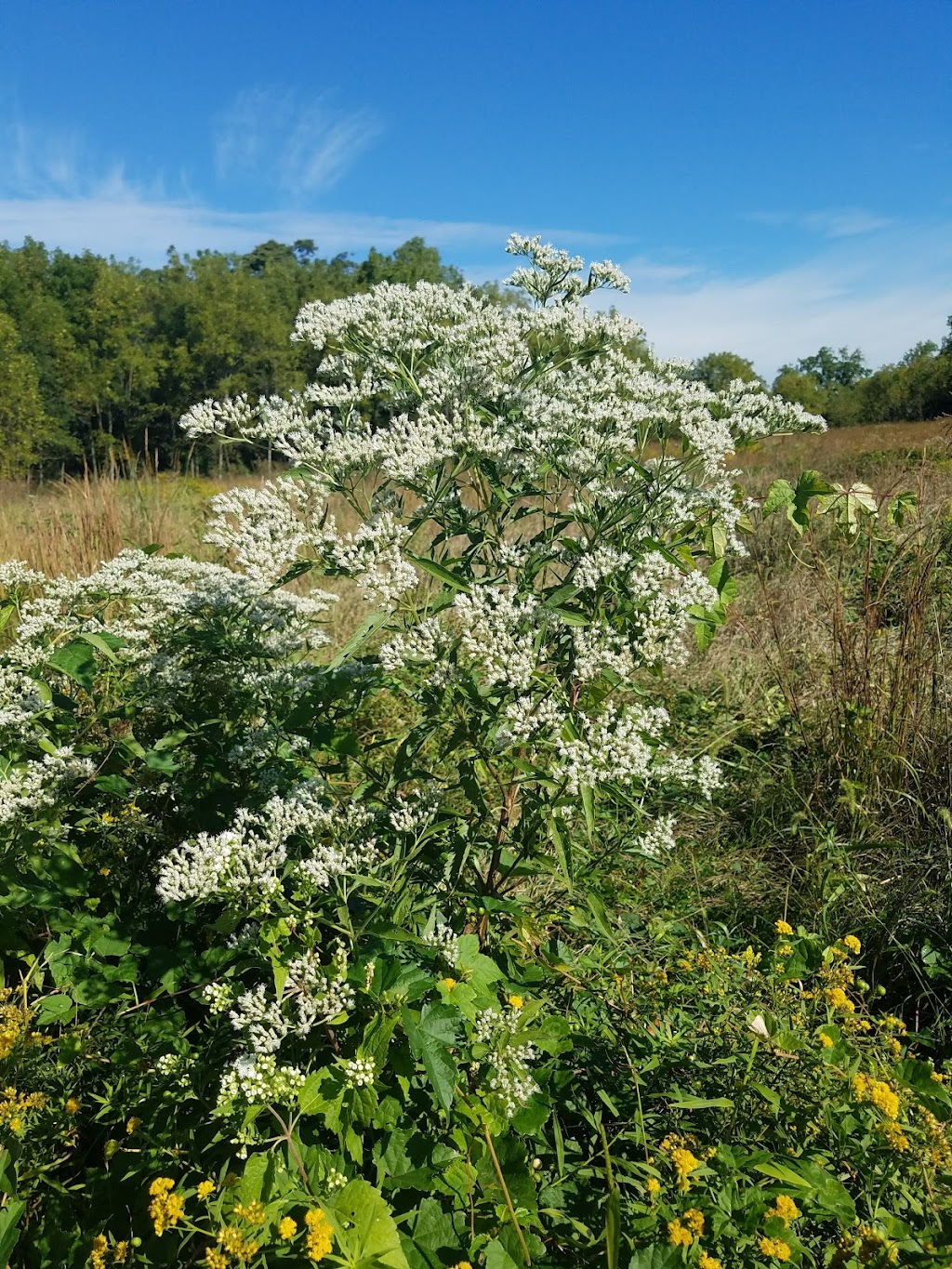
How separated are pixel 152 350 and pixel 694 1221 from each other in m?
53.4

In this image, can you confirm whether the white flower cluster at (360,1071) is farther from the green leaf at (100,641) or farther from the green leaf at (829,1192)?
the green leaf at (100,641)

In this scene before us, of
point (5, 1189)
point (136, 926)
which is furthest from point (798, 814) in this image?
point (5, 1189)

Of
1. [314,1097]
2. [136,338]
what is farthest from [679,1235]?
[136,338]

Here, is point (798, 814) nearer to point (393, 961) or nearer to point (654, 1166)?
point (654, 1166)

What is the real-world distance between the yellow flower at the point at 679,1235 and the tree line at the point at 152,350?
117 ft

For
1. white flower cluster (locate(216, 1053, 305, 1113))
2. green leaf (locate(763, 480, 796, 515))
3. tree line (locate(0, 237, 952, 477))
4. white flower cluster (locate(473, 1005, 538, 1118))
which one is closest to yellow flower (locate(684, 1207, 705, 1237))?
white flower cluster (locate(473, 1005, 538, 1118))

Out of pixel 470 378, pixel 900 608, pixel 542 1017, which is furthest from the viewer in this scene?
pixel 900 608

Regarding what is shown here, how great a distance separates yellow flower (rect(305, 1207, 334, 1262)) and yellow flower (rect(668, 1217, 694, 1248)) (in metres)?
0.60

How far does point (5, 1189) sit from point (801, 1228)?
67.2 inches

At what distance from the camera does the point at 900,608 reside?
12.5 ft

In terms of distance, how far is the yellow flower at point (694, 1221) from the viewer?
1375 mm

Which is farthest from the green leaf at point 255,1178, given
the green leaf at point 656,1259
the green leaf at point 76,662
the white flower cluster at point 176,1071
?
the green leaf at point 76,662

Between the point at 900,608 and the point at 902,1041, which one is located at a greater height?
the point at 900,608

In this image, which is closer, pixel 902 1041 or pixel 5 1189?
pixel 5 1189
